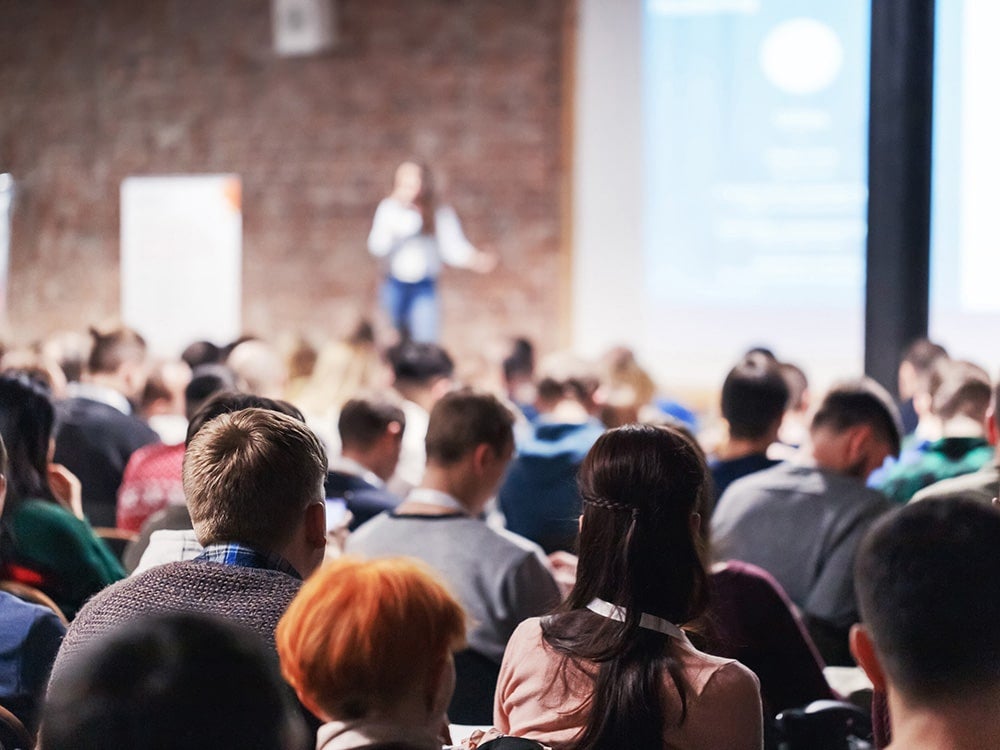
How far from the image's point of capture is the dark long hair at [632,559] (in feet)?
5.44

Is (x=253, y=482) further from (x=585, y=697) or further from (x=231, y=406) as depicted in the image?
(x=231, y=406)

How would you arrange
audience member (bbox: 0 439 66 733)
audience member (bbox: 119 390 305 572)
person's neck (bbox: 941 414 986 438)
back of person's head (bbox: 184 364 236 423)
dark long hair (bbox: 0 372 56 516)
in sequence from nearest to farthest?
A: audience member (bbox: 0 439 66 733), audience member (bbox: 119 390 305 572), dark long hair (bbox: 0 372 56 516), person's neck (bbox: 941 414 986 438), back of person's head (bbox: 184 364 236 423)

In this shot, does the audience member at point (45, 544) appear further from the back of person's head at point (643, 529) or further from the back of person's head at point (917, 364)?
the back of person's head at point (917, 364)

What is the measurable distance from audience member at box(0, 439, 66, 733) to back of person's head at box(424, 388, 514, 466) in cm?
104

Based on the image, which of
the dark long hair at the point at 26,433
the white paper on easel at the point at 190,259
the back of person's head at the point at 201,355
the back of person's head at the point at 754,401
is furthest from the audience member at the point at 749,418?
the white paper on easel at the point at 190,259

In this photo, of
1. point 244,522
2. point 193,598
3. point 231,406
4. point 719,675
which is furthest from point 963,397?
point 193,598

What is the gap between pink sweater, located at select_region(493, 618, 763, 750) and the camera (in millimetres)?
1604

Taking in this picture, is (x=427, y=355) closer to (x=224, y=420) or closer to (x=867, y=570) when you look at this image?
(x=224, y=420)

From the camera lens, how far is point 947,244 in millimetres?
7008

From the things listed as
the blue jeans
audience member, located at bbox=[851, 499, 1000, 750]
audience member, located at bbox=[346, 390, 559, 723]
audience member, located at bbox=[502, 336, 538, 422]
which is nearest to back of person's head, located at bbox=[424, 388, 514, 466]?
audience member, located at bbox=[346, 390, 559, 723]

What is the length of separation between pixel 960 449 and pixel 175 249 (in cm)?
692

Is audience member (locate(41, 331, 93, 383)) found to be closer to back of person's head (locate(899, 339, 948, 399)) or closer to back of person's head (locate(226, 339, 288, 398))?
back of person's head (locate(226, 339, 288, 398))

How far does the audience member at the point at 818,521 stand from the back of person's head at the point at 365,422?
949 millimetres

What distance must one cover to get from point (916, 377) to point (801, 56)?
3353 mm
